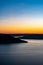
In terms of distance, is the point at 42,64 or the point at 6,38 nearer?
the point at 42,64

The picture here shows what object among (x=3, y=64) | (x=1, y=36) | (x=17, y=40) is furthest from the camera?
(x=17, y=40)

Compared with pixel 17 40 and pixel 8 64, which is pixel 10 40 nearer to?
pixel 17 40

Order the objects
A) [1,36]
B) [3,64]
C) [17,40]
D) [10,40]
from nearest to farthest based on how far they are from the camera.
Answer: [3,64] → [1,36] → [10,40] → [17,40]

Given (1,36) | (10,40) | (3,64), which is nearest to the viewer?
(3,64)

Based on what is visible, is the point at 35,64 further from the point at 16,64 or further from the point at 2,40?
the point at 2,40

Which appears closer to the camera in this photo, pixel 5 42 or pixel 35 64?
pixel 35 64

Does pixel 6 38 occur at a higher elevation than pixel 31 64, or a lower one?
higher

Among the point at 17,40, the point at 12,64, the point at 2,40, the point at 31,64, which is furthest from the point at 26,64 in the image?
the point at 17,40

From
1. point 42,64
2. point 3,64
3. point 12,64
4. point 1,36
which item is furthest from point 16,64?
point 1,36

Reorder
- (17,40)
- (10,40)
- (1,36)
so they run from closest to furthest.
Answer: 1. (1,36)
2. (10,40)
3. (17,40)
